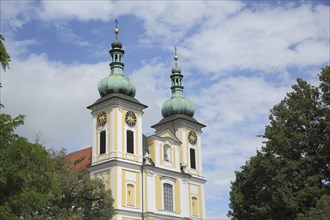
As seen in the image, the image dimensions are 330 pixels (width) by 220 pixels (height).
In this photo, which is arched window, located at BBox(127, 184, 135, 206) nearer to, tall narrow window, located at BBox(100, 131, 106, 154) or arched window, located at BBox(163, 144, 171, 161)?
tall narrow window, located at BBox(100, 131, 106, 154)

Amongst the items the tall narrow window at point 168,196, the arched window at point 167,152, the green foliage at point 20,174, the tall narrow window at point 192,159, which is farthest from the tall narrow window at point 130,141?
the green foliage at point 20,174

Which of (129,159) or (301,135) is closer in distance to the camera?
(301,135)

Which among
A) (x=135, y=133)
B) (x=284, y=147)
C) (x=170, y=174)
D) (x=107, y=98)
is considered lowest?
(x=284, y=147)

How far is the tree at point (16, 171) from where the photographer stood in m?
13.0

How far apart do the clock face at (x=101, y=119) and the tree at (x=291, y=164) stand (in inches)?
679

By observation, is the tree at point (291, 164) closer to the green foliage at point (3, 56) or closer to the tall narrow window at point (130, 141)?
the tall narrow window at point (130, 141)

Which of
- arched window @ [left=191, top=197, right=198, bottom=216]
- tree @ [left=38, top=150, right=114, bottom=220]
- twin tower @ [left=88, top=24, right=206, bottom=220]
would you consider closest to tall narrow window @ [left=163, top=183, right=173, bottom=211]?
twin tower @ [left=88, top=24, right=206, bottom=220]

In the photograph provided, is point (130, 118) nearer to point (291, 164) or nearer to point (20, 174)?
point (291, 164)

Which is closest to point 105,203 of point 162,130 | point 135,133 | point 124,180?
point 124,180

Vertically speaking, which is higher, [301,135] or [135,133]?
[135,133]

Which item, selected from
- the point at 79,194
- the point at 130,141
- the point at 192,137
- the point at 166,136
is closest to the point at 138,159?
the point at 130,141

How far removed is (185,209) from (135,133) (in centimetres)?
814

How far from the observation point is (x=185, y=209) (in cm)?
4562

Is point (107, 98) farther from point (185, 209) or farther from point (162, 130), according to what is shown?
point (185, 209)
